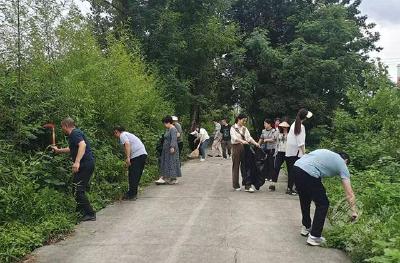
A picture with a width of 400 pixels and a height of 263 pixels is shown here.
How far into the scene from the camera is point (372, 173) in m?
10.0

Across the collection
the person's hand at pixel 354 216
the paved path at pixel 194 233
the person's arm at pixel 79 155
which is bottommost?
the paved path at pixel 194 233

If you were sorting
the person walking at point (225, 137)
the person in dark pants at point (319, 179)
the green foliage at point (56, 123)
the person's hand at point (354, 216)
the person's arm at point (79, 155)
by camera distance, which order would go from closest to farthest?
the person in dark pants at point (319, 179), the person's hand at point (354, 216), the green foliage at point (56, 123), the person's arm at point (79, 155), the person walking at point (225, 137)

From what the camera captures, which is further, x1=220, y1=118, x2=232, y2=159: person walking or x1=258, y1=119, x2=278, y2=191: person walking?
x1=220, y1=118, x2=232, y2=159: person walking

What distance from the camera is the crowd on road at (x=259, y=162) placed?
669 centimetres

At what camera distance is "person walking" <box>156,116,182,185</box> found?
39.2ft

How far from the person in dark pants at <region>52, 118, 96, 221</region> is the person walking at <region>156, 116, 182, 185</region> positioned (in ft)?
12.5

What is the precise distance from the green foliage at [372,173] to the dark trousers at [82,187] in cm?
400

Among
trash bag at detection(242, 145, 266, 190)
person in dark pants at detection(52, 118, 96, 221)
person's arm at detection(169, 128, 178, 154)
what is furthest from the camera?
person's arm at detection(169, 128, 178, 154)

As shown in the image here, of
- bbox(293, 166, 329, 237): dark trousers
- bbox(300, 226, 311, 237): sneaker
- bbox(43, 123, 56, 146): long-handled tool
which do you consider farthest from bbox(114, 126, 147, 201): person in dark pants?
bbox(293, 166, 329, 237): dark trousers

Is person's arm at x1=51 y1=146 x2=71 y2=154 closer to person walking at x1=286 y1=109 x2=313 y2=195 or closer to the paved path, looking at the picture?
the paved path

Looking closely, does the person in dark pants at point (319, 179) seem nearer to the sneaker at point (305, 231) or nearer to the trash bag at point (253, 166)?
the sneaker at point (305, 231)

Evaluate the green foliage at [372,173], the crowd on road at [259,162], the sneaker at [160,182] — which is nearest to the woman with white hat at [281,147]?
the crowd on road at [259,162]

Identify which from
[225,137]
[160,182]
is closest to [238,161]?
[160,182]

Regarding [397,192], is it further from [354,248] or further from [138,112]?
[138,112]
